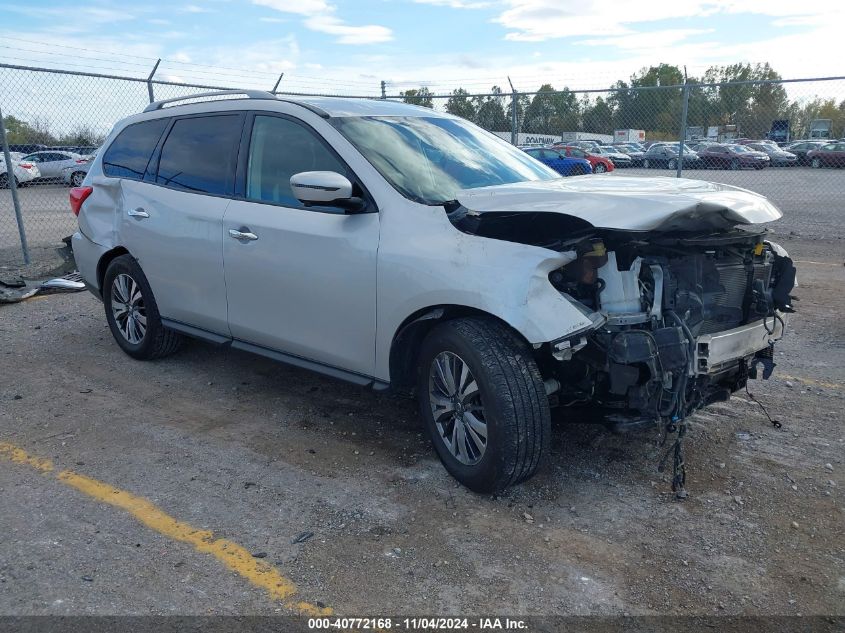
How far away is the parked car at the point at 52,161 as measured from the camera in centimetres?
1364

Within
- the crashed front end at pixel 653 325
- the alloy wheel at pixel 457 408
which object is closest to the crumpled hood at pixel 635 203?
the crashed front end at pixel 653 325

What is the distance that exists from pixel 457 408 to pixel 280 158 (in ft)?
6.43

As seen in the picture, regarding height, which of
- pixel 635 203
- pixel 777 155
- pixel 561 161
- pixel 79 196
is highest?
pixel 635 203

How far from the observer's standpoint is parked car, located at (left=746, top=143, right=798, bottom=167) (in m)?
22.3

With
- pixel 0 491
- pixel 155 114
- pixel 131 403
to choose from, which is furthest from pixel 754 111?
pixel 0 491

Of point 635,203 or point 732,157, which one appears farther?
point 732,157

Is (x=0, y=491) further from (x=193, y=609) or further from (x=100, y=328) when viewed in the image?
(x=100, y=328)

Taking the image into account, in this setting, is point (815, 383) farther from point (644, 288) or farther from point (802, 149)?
point (802, 149)

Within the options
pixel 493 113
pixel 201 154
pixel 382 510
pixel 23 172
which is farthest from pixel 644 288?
pixel 23 172

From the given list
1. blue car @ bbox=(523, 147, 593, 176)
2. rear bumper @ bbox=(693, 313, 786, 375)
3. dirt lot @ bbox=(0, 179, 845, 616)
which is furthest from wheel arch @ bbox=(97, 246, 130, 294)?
blue car @ bbox=(523, 147, 593, 176)

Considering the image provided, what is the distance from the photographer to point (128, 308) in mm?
5754

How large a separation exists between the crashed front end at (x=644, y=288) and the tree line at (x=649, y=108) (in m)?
8.05

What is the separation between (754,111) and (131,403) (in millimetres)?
14504

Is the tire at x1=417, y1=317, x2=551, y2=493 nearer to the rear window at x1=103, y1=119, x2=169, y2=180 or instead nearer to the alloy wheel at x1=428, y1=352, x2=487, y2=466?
the alloy wheel at x1=428, y1=352, x2=487, y2=466
